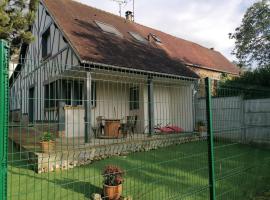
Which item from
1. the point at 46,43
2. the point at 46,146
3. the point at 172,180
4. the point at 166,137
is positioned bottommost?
the point at 172,180

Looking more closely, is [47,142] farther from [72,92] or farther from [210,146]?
[210,146]

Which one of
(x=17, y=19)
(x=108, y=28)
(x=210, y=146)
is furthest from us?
(x=108, y=28)

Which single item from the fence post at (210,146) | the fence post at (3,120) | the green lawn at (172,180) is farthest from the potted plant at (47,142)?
the fence post at (3,120)

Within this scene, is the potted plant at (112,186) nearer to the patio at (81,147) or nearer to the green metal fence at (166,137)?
the green metal fence at (166,137)

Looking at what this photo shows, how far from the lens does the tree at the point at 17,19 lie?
11.4 metres

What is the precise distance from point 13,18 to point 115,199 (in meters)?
9.24

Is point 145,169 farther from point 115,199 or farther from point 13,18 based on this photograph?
point 13,18

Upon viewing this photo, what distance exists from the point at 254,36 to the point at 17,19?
14840mm

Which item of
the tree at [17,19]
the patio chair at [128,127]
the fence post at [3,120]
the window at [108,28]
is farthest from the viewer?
the window at [108,28]

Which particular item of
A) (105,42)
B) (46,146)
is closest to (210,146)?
(46,146)

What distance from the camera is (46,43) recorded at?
16031mm

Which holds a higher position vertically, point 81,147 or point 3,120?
point 3,120

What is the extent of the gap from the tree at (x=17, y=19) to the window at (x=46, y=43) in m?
1.95

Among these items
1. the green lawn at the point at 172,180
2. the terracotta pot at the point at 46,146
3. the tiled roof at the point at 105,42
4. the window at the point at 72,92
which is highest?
the tiled roof at the point at 105,42
